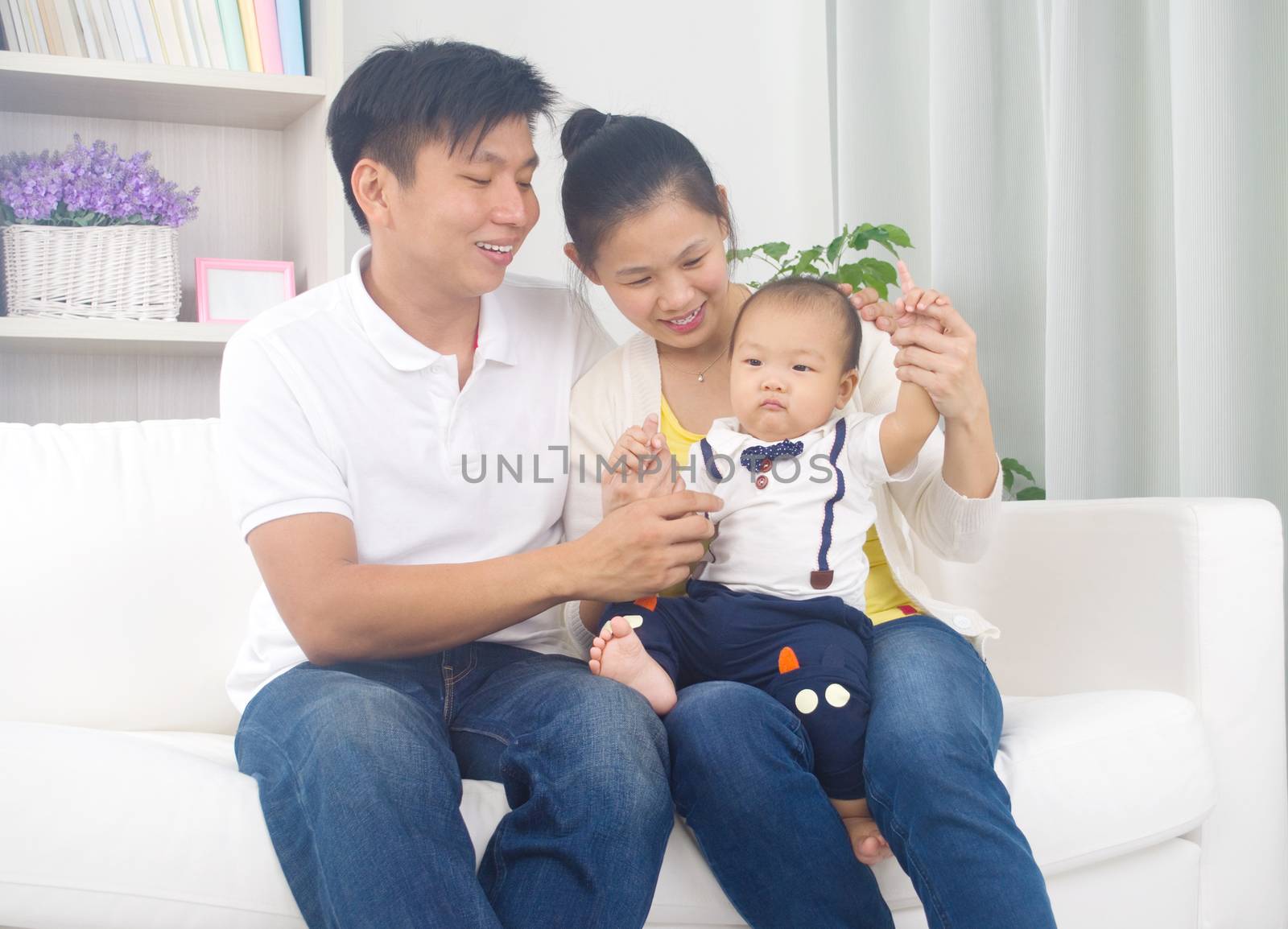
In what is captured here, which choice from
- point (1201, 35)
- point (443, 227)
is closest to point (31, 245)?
point (443, 227)

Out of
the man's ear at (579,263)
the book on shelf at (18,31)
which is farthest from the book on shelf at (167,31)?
the man's ear at (579,263)

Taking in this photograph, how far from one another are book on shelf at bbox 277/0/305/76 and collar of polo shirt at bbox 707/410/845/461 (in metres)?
1.38

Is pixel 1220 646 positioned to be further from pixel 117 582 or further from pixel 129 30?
pixel 129 30

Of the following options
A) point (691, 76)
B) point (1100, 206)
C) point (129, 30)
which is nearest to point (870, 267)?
point (1100, 206)

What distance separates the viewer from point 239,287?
2256 millimetres

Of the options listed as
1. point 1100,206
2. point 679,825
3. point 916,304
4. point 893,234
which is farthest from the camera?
point 893,234

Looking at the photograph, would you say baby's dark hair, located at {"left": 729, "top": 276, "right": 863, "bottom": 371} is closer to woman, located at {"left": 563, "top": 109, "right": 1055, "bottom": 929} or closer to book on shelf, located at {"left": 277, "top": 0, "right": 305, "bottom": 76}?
woman, located at {"left": 563, "top": 109, "right": 1055, "bottom": 929}

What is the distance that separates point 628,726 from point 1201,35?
1.48m

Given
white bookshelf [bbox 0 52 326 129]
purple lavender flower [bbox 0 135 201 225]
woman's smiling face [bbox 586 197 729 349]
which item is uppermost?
white bookshelf [bbox 0 52 326 129]

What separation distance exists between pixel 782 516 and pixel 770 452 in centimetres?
8

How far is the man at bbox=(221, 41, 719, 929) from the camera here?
978mm

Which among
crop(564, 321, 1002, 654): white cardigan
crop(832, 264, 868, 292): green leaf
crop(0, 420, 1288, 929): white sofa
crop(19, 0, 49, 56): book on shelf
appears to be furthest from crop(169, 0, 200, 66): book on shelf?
crop(832, 264, 868, 292): green leaf

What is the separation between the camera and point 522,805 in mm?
1039

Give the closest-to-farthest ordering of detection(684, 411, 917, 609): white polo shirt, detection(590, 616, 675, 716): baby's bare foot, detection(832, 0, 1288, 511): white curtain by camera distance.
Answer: detection(590, 616, 675, 716): baby's bare foot → detection(684, 411, 917, 609): white polo shirt → detection(832, 0, 1288, 511): white curtain
